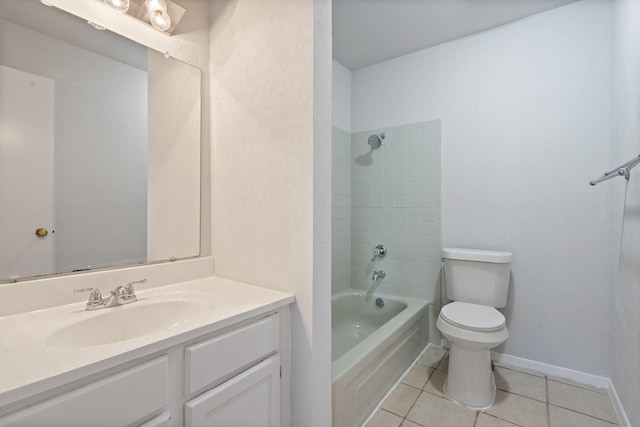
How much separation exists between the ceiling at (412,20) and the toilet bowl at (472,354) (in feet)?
6.45

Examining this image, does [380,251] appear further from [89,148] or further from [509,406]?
[89,148]

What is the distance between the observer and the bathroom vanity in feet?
2.01

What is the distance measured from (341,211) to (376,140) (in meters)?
0.69

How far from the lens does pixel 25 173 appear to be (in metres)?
0.99

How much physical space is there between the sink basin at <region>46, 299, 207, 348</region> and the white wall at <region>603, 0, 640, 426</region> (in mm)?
1945

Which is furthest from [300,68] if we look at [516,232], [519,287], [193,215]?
[519,287]

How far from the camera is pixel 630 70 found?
149 cm

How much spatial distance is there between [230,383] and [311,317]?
0.35m

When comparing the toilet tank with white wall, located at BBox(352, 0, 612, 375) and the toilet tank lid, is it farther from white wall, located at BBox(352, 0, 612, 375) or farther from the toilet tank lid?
white wall, located at BBox(352, 0, 612, 375)

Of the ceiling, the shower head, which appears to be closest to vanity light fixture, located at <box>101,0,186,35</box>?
the ceiling

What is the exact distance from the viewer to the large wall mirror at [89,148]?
98cm

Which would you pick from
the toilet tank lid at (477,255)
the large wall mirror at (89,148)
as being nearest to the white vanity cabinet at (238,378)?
the large wall mirror at (89,148)

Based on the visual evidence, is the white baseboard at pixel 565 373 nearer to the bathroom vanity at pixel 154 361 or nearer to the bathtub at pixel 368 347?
the bathtub at pixel 368 347

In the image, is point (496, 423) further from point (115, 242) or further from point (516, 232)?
point (115, 242)
